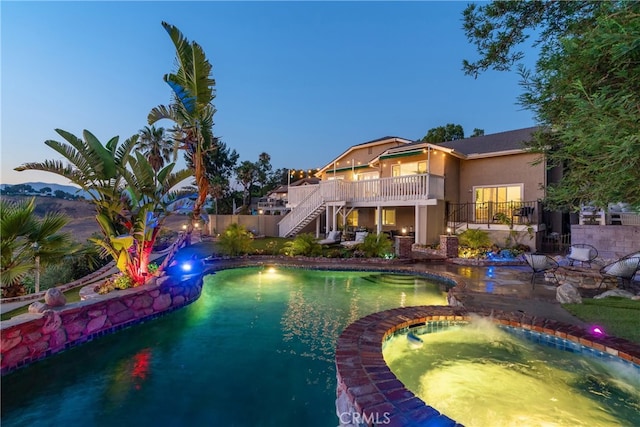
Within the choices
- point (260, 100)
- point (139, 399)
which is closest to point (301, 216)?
point (139, 399)

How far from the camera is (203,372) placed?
15.4ft

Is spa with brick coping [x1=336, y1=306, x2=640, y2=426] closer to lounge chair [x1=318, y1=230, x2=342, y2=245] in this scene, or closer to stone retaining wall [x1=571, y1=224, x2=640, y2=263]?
stone retaining wall [x1=571, y1=224, x2=640, y2=263]

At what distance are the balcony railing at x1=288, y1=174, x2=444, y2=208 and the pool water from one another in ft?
27.9

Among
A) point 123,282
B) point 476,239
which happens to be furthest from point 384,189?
point 123,282

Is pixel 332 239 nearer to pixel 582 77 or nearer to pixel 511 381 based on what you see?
pixel 511 381

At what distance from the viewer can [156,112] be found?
28.0 ft

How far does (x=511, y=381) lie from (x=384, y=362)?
6.29 feet

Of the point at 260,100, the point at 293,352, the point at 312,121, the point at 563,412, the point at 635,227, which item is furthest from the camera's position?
the point at 312,121

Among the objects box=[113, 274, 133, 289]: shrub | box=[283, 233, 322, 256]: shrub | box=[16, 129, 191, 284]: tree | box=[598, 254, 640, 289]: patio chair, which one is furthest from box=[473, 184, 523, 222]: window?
box=[113, 274, 133, 289]: shrub

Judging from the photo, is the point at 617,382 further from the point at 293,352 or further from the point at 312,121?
the point at 312,121

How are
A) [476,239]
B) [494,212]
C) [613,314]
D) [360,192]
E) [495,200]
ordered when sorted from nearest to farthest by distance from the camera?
[613,314], [476,239], [494,212], [495,200], [360,192]

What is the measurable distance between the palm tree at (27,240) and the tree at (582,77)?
7876mm

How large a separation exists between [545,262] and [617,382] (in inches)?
231

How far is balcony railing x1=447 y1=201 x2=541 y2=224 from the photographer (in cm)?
1470
